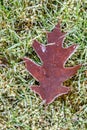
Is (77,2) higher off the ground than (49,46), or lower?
higher

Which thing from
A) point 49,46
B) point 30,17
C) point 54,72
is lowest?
point 54,72

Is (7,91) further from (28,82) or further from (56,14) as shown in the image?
(56,14)

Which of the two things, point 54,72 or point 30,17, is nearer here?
point 54,72

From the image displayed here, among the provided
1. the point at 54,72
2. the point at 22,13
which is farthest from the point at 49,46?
the point at 22,13

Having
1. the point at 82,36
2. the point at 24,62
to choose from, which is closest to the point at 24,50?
the point at 24,62
